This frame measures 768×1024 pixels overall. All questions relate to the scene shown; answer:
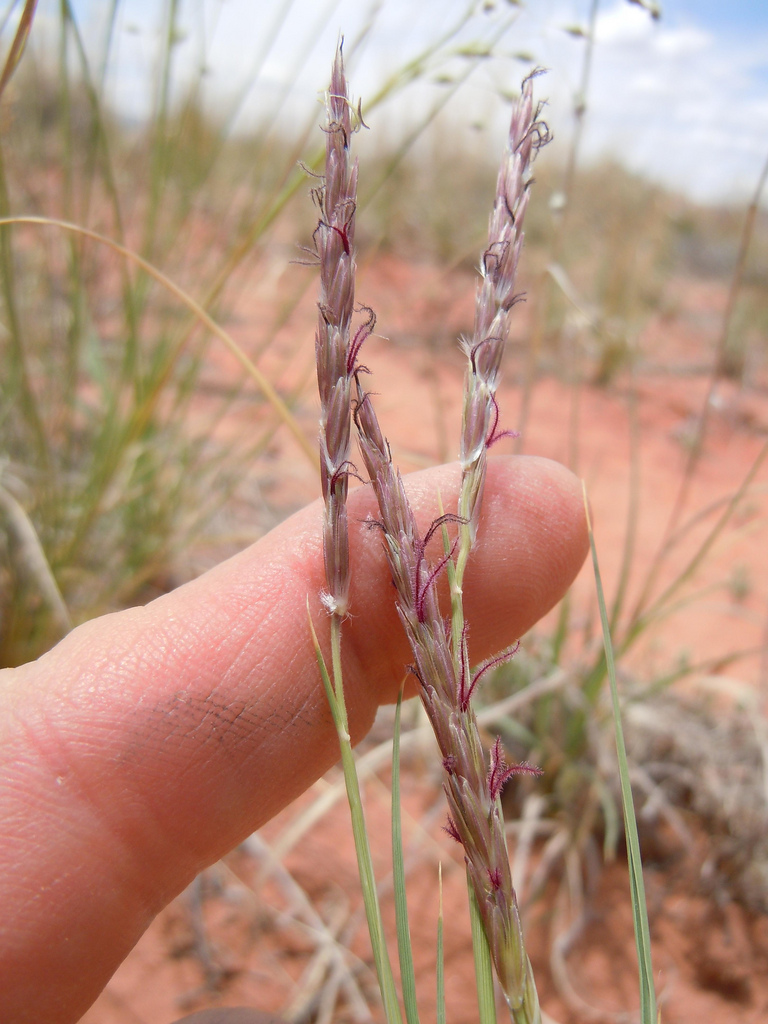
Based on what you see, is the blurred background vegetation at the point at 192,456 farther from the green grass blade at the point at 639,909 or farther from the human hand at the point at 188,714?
the green grass blade at the point at 639,909

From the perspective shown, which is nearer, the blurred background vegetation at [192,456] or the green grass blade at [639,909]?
the green grass blade at [639,909]

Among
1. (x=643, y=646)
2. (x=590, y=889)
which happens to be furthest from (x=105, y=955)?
(x=643, y=646)

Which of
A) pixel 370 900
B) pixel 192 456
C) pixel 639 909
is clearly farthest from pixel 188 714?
pixel 192 456

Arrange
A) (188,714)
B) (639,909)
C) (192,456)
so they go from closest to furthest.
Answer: (639,909) < (188,714) < (192,456)

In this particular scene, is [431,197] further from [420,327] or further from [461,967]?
[461,967]

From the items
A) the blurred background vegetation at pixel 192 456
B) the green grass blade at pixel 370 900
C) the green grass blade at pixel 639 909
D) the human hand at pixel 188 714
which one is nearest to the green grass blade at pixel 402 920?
the green grass blade at pixel 370 900

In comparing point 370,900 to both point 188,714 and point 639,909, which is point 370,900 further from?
point 188,714

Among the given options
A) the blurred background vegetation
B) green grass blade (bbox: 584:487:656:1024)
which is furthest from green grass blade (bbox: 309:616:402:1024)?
the blurred background vegetation
